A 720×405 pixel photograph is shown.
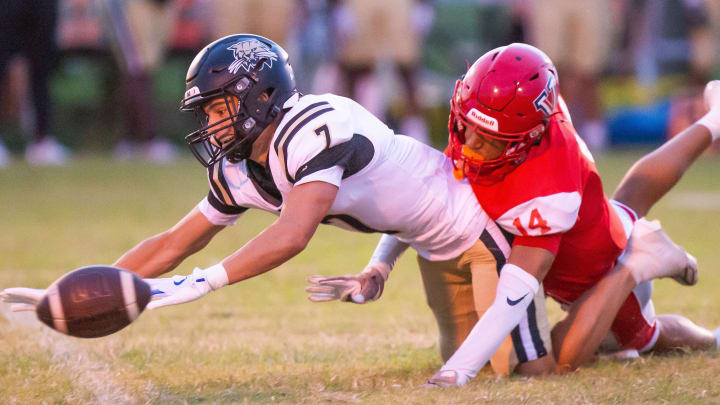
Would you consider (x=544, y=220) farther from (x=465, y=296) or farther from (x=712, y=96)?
(x=712, y=96)

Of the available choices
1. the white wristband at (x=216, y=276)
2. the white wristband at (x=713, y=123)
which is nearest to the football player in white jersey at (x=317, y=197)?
the white wristband at (x=216, y=276)

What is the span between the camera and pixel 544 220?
348 cm

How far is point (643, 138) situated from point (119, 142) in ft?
20.8

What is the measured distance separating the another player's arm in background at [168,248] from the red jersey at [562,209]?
102cm

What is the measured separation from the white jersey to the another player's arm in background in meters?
0.06

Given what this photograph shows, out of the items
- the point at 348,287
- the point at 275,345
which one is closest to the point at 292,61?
the point at 275,345

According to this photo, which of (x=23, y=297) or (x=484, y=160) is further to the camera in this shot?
(x=484, y=160)

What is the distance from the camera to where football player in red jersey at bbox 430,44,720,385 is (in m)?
3.46

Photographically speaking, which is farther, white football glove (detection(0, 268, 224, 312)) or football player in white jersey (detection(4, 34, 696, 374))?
football player in white jersey (detection(4, 34, 696, 374))

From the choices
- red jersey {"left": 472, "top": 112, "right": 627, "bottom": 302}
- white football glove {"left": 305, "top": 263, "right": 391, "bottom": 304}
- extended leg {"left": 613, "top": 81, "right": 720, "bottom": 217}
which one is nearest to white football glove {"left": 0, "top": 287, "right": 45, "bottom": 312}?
white football glove {"left": 305, "top": 263, "right": 391, "bottom": 304}

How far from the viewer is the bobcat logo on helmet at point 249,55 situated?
134 inches

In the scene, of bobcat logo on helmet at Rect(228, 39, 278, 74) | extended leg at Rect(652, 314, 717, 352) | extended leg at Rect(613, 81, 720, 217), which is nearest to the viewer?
bobcat logo on helmet at Rect(228, 39, 278, 74)

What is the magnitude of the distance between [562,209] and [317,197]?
894mm

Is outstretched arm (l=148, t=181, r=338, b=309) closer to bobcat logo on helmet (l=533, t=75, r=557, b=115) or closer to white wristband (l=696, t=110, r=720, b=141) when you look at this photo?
bobcat logo on helmet (l=533, t=75, r=557, b=115)
